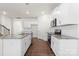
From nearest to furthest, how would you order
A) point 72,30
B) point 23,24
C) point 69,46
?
point 69,46
point 72,30
point 23,24

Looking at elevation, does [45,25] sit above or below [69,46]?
above

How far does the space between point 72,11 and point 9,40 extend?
2110 mm

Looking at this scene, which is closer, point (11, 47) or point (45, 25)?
point (11, 47)

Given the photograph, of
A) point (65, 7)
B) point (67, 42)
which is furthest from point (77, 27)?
point (65, 7)

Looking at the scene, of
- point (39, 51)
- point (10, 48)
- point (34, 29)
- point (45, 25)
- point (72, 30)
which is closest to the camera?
point (10, 48)

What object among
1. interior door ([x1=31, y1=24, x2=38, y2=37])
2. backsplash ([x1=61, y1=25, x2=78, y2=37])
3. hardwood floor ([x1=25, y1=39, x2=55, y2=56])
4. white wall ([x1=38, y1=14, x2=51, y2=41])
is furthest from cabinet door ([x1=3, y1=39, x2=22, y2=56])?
interior door ([x1=31, y1=24, x2=38, y2=37])

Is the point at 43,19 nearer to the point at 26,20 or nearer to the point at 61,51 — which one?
the point at 26,20

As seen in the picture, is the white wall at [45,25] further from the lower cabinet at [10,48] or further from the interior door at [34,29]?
the lower cabinet at [10,48]

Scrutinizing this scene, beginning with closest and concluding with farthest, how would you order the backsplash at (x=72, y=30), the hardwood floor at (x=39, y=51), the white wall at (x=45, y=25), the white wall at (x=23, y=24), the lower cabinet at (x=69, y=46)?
the lower cabinet at (x=69, y=46) → the backsplash at (x=72, y=30) → the hardwood floor at (x=39, y=51) → the white wall at (x=45, y=25) → the white wall at (x=23, y=24)

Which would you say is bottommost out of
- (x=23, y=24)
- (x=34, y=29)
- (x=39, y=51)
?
(x=39, y=51)

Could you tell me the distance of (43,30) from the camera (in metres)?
8.74

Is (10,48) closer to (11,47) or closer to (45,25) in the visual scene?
(11,47)

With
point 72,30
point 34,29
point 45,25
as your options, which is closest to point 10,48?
point 72,30

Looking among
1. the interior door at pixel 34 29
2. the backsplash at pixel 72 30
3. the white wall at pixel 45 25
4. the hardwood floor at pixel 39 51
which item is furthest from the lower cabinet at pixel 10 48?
the interior door at pixel 34 29
